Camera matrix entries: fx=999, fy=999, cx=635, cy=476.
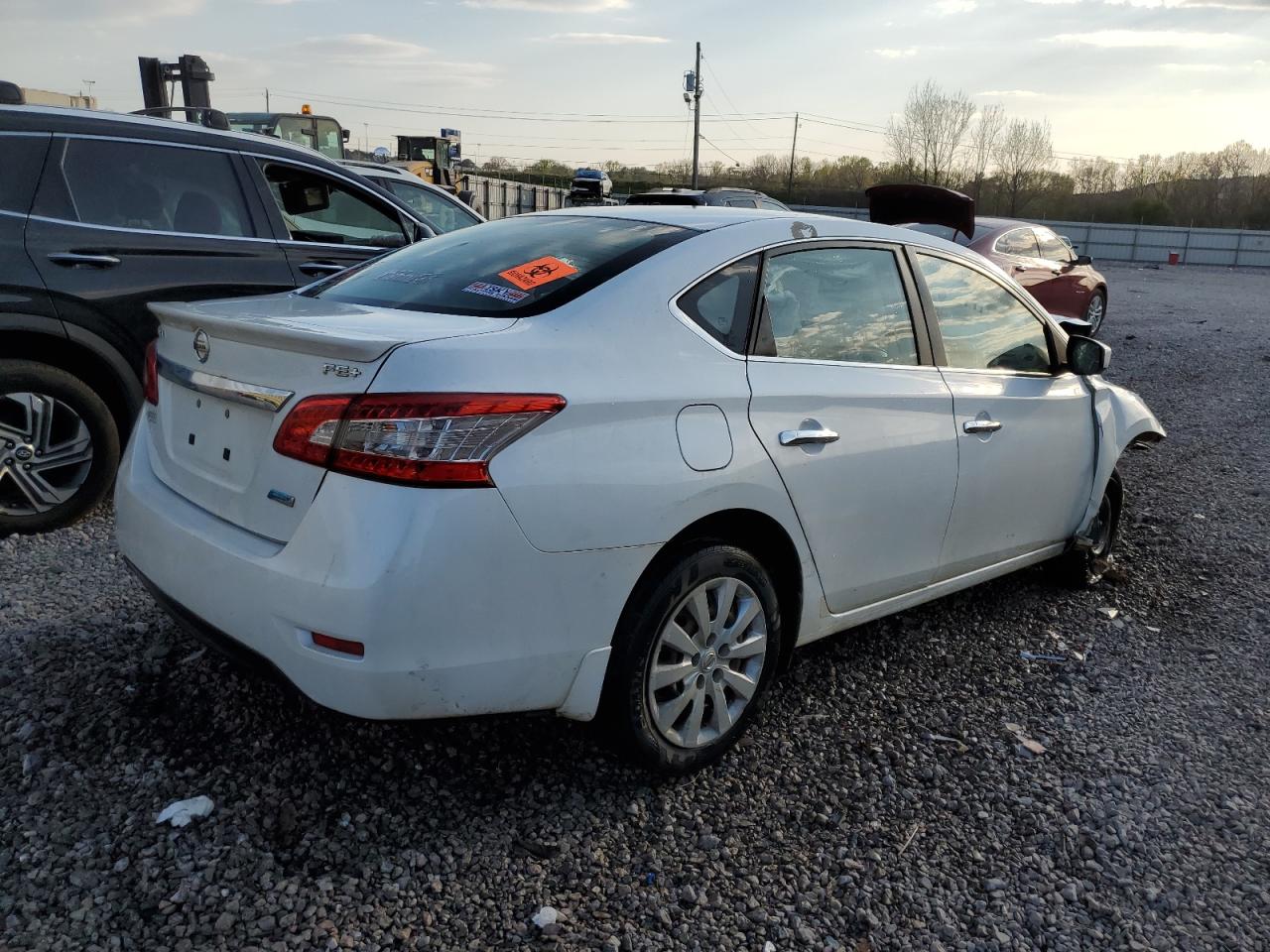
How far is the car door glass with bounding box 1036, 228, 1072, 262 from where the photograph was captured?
12.7 m

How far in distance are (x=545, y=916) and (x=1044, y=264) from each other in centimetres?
1190

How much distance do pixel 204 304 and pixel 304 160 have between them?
2.73 metres

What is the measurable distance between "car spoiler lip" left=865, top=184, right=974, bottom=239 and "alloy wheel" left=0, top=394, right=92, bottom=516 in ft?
22.2

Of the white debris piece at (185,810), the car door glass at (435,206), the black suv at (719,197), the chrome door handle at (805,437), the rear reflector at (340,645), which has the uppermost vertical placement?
the black suv at (719,197)

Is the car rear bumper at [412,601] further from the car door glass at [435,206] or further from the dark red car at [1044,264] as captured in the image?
the dark red car at [1044,264]

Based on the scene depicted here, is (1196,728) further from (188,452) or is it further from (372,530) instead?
(188,452)

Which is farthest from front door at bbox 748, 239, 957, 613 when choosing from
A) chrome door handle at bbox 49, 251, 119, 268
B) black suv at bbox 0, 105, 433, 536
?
chrome door handle at bbox 49, 251, 119, 268

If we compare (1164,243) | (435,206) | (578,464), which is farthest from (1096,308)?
(1164,243)

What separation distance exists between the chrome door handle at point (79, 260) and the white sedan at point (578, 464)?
1.81 m

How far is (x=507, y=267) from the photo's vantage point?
2988 mm

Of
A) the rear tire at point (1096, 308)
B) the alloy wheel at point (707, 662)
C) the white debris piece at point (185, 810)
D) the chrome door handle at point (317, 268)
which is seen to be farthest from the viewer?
the rear tire at point (1096, 308)

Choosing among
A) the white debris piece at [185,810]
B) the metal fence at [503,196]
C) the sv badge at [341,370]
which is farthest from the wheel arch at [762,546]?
the metal fence at [503,196]

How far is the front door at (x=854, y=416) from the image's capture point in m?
2.95

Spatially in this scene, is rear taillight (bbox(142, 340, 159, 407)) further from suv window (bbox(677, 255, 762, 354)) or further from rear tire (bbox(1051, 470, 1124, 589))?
rear tire (bbox(1051, 470, 1124, 589))
